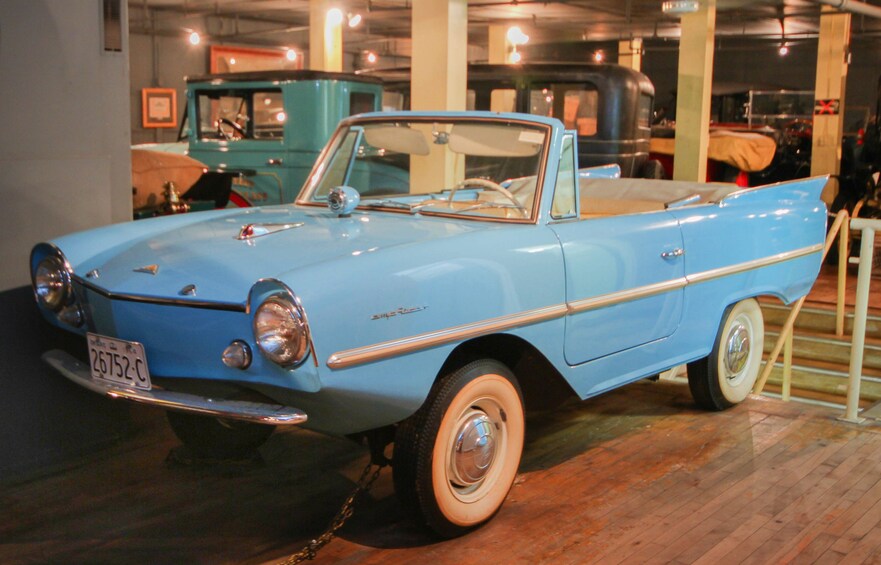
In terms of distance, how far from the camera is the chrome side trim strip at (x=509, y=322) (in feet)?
9.46

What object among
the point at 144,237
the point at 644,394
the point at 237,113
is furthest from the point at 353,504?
the point at 237,113

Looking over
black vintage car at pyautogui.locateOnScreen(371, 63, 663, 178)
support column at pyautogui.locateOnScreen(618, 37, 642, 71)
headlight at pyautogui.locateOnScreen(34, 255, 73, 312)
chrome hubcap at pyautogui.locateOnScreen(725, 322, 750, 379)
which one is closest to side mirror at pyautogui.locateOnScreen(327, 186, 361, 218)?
headlight at pyautogui.locateOnScreen(34, 255, 73, 312)

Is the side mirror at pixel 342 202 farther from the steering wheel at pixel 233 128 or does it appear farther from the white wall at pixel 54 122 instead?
the steering wheel at pixel 233 128

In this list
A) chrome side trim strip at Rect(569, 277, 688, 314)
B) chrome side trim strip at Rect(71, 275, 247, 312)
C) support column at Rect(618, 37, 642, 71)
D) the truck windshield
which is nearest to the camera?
chrome side trim strip at Rect(71, 275, 247, 312)

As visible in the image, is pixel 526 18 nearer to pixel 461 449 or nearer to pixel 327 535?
pixel 461 449

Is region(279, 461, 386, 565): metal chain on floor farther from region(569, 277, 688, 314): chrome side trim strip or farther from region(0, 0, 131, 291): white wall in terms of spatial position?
region(0, 0, 131, 291): white wall

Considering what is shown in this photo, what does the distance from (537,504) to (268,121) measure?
665cm

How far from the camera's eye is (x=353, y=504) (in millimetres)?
3424

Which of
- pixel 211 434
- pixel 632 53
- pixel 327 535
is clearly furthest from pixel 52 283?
pixel 632 53

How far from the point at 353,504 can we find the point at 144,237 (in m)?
1.29

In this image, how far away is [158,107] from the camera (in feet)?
70.4

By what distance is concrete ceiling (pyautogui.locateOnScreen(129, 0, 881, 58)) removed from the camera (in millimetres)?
16953

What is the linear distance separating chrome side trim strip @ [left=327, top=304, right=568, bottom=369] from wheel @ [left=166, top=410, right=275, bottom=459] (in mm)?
1290

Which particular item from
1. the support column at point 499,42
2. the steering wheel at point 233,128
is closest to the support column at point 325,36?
the support column at point 499,42
